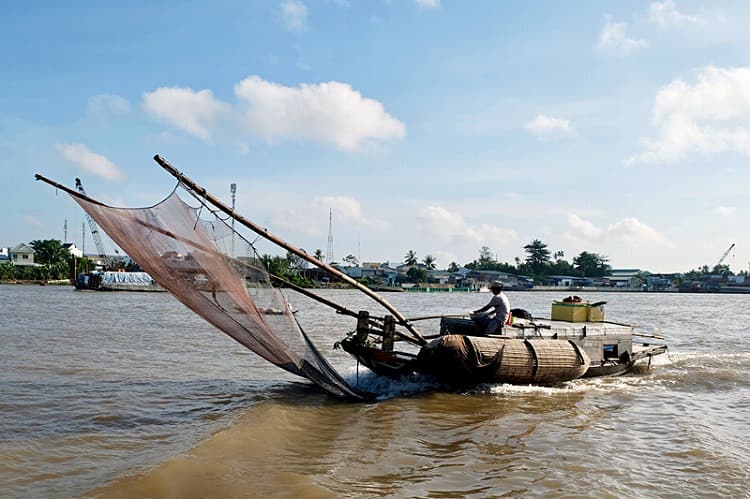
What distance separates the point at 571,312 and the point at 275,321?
726cm

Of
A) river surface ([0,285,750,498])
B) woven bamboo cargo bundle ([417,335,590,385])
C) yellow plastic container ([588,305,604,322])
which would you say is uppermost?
yellow plastic container ([588,305,604,322])

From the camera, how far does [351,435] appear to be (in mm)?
8258

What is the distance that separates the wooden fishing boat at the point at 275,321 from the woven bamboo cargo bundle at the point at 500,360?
0.02 m

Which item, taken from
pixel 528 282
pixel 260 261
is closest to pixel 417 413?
pixel 260 261

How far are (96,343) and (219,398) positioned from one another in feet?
30.9

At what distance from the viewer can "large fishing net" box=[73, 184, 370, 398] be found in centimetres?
809

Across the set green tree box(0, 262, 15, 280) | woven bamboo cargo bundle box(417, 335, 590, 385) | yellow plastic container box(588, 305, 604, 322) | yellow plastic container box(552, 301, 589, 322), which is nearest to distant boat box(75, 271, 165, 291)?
green tree box(0, 262, 15, 280)

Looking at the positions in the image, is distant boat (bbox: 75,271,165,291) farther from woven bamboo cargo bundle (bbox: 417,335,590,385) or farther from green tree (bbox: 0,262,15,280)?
woven bamboo cargo bundle (bbox: 417,335,590,385)

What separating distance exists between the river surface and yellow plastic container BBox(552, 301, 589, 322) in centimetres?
147

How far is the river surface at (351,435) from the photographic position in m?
6.38

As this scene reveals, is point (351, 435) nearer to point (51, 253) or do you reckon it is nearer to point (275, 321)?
point (275, 321)

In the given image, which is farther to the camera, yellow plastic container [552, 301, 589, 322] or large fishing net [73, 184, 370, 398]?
yellow plastic container [552, 301, 589, 322]

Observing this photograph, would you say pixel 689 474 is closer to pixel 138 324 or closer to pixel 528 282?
pixel 138 324

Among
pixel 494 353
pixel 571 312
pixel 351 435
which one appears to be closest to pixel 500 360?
pixel 494 353
